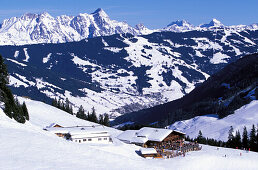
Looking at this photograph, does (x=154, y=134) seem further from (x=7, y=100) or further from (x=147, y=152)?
(x=7, y=100)

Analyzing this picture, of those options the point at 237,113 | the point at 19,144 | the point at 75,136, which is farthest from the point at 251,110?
the point at 19,144

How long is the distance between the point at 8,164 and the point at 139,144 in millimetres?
50019

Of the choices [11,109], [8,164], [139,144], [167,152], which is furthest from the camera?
[139,144]

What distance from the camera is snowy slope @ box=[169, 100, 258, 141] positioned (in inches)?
6550

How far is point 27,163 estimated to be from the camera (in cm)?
3694

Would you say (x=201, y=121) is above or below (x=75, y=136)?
above

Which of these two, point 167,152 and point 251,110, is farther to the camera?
point 251,110

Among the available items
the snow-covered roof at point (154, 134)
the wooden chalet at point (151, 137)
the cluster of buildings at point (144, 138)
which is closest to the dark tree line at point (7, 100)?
the cluster of buildings at point (144, 138)

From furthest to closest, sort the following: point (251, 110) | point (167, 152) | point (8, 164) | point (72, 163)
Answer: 1. point (251, 110)
2. point (167, 152)
3. point (72, 163)
4. point (8, 164)

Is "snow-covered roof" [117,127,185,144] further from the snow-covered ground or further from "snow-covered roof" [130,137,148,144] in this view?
the snow-covered ground

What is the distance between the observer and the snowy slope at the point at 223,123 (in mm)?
166375

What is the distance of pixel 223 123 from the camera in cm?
18088

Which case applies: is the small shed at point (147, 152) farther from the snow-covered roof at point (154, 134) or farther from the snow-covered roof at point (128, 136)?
the snow-covered roof at point (128, 136)

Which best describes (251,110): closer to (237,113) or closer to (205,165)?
(237,113)
